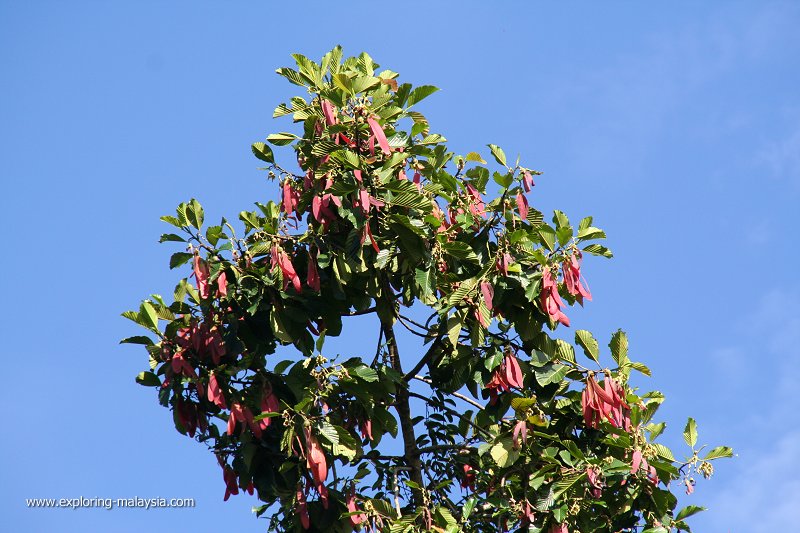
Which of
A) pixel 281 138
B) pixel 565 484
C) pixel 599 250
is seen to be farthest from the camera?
pixel 281 138

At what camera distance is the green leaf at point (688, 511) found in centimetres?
883

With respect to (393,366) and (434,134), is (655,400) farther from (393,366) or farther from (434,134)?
(434,134)

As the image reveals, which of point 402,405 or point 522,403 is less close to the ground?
point 402,405

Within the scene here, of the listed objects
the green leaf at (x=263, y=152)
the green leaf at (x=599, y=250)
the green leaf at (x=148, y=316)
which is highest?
the green leaf at (x=263, y=152)

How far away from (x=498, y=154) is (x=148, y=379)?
10.4ft

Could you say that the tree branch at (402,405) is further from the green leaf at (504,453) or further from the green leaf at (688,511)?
the green leaf at (688,511)

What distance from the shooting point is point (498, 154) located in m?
9.27

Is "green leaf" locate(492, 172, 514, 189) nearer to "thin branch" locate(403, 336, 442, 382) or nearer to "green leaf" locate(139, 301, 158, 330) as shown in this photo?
"thin branch" locate(403, 336, 442, 382)

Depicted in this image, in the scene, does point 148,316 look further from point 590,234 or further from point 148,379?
point 590,234

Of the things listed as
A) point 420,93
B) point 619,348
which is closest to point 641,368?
point 619,348

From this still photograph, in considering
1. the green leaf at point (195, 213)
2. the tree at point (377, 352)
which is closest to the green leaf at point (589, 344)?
the tree at point (377, 352)

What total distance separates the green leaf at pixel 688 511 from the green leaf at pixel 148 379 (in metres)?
4.00

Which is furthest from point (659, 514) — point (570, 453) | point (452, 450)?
point (452, 450)

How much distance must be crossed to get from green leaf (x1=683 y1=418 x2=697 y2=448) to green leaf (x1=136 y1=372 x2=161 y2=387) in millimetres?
3999
